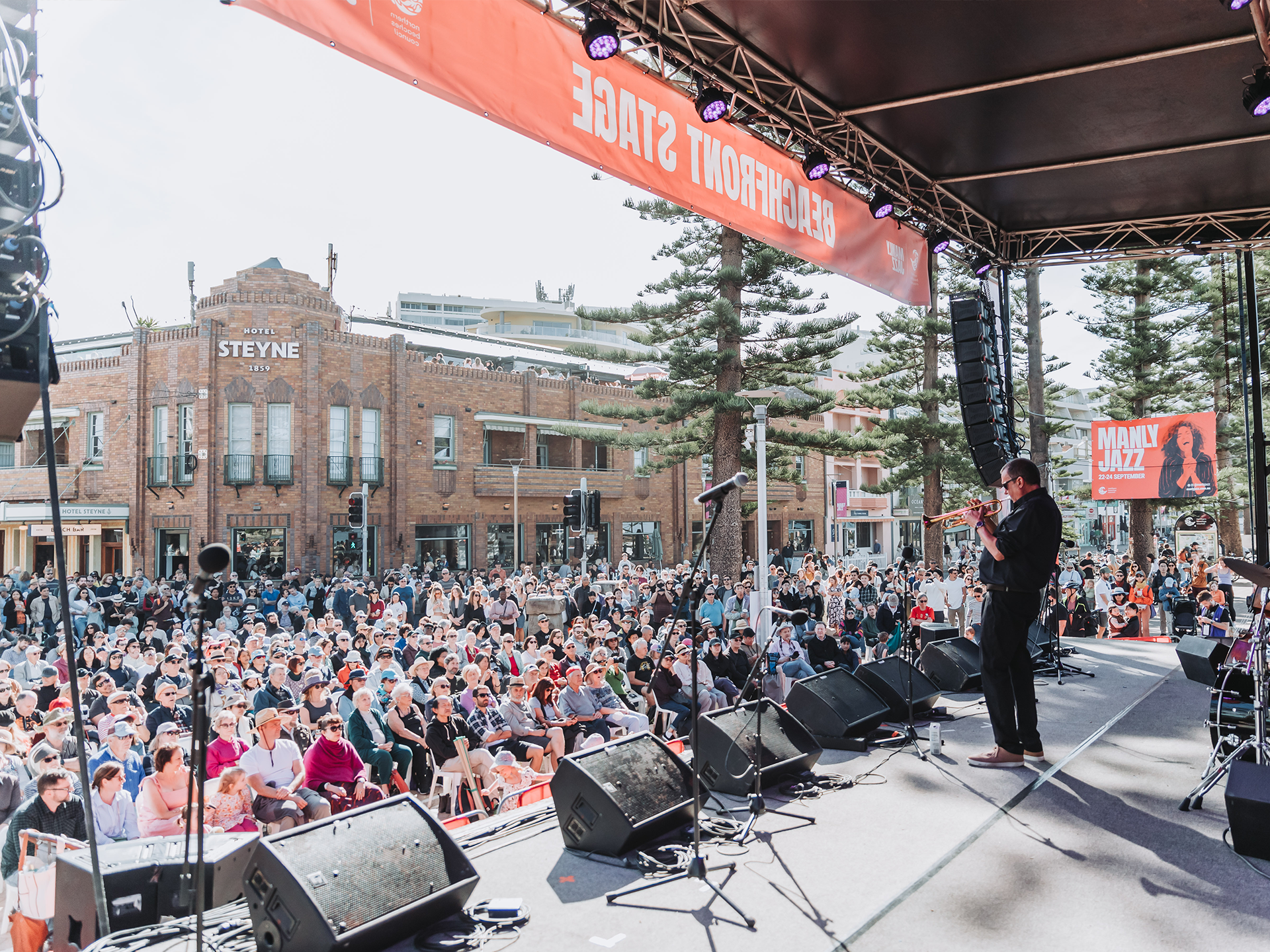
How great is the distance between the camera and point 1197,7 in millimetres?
5340

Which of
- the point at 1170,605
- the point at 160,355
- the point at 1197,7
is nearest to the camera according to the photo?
the point at 1197,7

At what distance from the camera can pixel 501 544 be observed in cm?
3053

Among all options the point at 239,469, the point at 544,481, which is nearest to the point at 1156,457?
the point at 544,481

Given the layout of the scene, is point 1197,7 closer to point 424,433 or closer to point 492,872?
point 492,872

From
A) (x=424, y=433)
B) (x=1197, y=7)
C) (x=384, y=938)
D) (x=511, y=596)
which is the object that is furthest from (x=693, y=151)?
(x=424, y=433)

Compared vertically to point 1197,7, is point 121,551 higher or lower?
lower

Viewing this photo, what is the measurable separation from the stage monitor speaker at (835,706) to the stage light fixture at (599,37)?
13.5 feet

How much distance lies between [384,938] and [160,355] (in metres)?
26.8

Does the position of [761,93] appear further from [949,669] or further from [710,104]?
[949,669]

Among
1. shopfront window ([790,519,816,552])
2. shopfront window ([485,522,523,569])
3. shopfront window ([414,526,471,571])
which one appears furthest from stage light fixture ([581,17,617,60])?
shopfront window ([790,519,816,552])

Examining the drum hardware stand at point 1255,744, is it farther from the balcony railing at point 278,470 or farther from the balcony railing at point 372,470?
the balcony railing at point 372,470

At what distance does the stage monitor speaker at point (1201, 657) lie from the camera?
22.7 feet

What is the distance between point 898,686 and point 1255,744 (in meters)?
2.34

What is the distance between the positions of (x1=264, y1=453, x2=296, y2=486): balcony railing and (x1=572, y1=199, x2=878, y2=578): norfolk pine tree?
35.6ft
